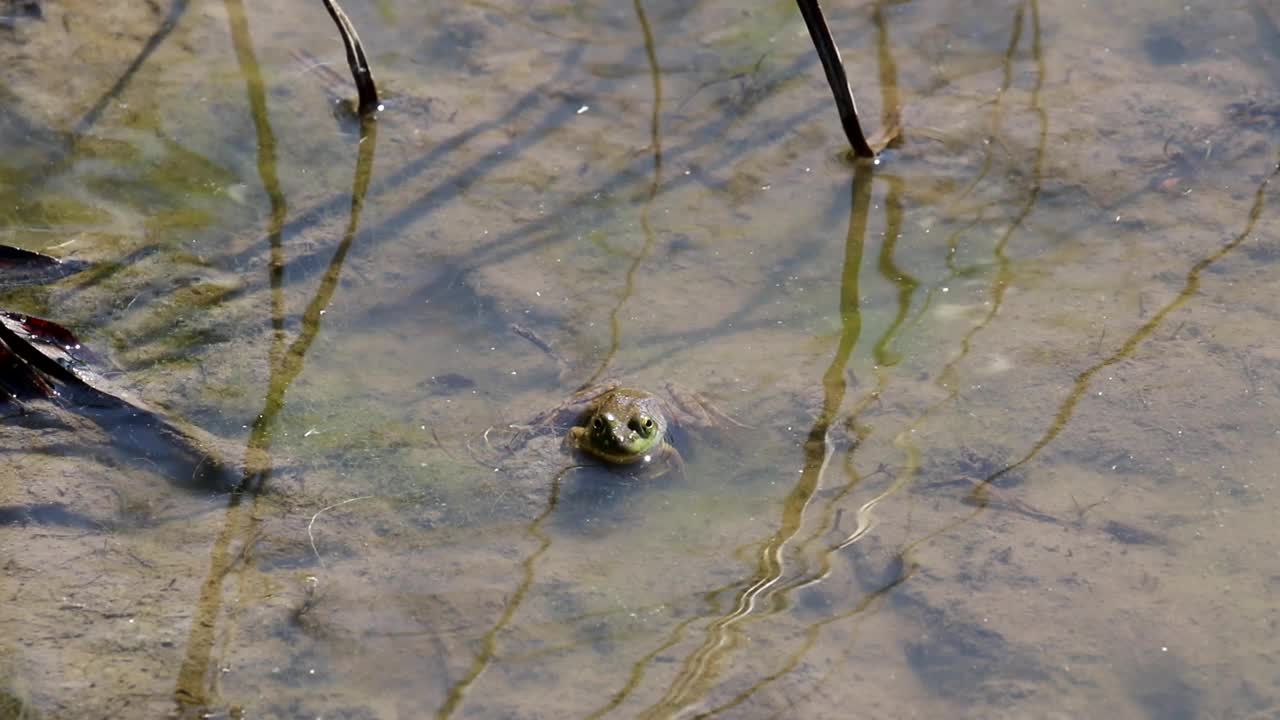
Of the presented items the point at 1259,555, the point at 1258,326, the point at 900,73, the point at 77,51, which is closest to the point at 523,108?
the point at 900,73

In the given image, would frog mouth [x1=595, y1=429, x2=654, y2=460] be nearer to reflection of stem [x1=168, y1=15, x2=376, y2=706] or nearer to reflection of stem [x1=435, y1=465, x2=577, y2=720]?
reflection of stem [x1=435, y1=465, x2=577, y2=720]

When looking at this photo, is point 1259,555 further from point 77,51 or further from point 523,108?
point 77,51

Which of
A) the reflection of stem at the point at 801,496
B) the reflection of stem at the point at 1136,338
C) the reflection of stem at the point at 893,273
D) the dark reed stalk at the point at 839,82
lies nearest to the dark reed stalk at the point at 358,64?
the dark reed stalk at the point at 839,82

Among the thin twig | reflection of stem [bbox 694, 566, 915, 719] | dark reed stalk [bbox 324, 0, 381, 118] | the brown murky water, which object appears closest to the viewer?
reflection of stem [bbox 694, 566, 915, 719]

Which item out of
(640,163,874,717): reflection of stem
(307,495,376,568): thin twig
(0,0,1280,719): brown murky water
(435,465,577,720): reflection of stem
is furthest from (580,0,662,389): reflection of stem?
(307,495,376,568): thin twig

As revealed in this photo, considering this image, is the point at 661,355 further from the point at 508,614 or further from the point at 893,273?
the point at 508,614
